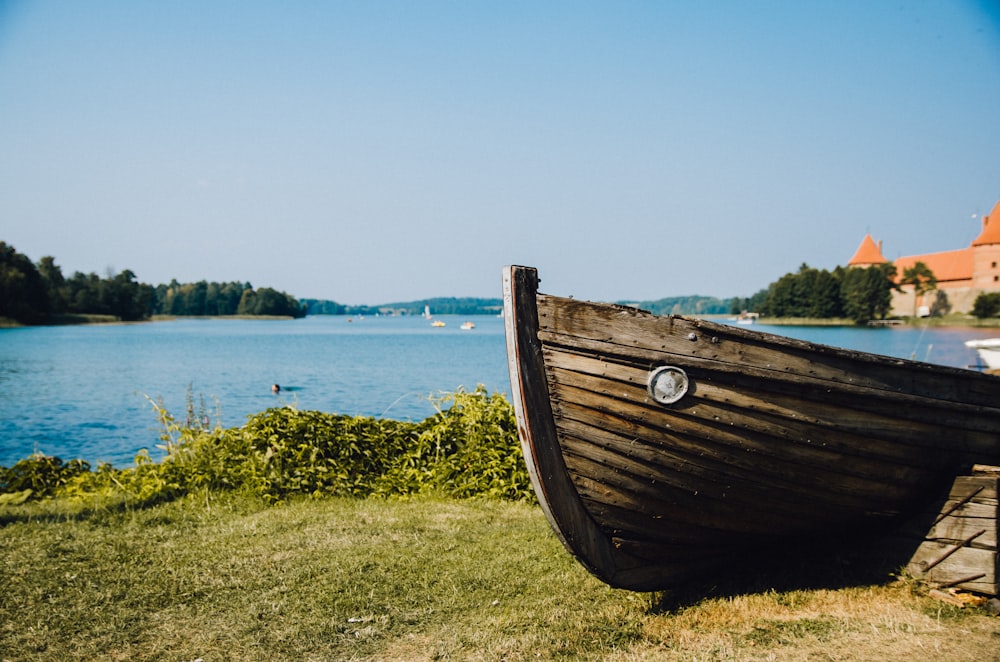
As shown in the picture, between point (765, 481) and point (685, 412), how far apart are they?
769 millimetres

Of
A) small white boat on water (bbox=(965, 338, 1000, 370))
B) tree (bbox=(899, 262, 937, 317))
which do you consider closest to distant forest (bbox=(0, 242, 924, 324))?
tree (bbox=(899, 262, 937, 317))

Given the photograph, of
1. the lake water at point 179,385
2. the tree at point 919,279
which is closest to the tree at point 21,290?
the lake water at point 179,385

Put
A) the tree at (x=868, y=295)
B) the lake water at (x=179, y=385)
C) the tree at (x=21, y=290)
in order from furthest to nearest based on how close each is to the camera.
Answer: the tree at (x=868, y=295)
the tree at (x=21, y=290)
the lake water at (x=179, y=385)

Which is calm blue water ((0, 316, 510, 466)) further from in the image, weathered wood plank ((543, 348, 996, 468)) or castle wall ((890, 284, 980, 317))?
castle wall ((890, 284, 980, 317))

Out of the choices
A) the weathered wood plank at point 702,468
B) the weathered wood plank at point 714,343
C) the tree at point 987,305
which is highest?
the tree at point 987,305

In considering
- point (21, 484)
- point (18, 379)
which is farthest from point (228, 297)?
point (21, 484)

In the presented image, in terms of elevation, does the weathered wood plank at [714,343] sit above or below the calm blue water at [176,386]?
above

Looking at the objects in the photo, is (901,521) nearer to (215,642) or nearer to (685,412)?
(685,412)

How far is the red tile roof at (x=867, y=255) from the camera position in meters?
121

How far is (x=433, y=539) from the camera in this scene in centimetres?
593

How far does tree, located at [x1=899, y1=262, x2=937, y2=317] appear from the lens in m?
101

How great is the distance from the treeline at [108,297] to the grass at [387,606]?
80401mm

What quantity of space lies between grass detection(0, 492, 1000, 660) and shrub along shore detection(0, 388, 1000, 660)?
2 centimetres

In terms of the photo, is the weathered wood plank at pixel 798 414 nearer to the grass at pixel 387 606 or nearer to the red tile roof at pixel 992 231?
the grass at pixel 387 606
